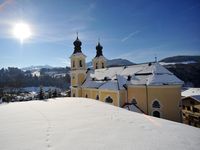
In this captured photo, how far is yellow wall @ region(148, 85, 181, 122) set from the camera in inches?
805

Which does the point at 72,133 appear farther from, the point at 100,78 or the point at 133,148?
the point at 100,78

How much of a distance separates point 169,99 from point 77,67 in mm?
19383

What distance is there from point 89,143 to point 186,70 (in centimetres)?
8495

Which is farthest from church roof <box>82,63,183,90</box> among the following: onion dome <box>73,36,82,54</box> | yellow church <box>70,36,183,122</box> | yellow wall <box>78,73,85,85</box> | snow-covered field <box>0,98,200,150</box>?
snow-covered field <box>0,98,200,150</box>

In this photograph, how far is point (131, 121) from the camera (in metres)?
4.94

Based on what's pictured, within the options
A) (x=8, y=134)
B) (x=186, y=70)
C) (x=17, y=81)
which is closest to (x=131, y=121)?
(x=8, y=134)

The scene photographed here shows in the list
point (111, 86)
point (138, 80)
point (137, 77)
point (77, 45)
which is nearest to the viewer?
point (138, 80)

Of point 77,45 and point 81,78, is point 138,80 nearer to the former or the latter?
point 81,78

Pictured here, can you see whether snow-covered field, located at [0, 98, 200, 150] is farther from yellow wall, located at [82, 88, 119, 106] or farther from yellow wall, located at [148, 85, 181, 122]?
yellow wall, located at [82, 88, 119, 106]

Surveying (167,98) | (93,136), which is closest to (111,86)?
(167,98)

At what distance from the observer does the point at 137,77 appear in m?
23.3

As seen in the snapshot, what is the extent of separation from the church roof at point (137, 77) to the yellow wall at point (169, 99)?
30.9 inches

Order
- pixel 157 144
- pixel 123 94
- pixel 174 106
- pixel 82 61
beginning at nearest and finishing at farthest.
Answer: pixel 157 144
pixel 174 106
pixel 123 94
pixel 82 61

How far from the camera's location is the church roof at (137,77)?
2080 centimetres
